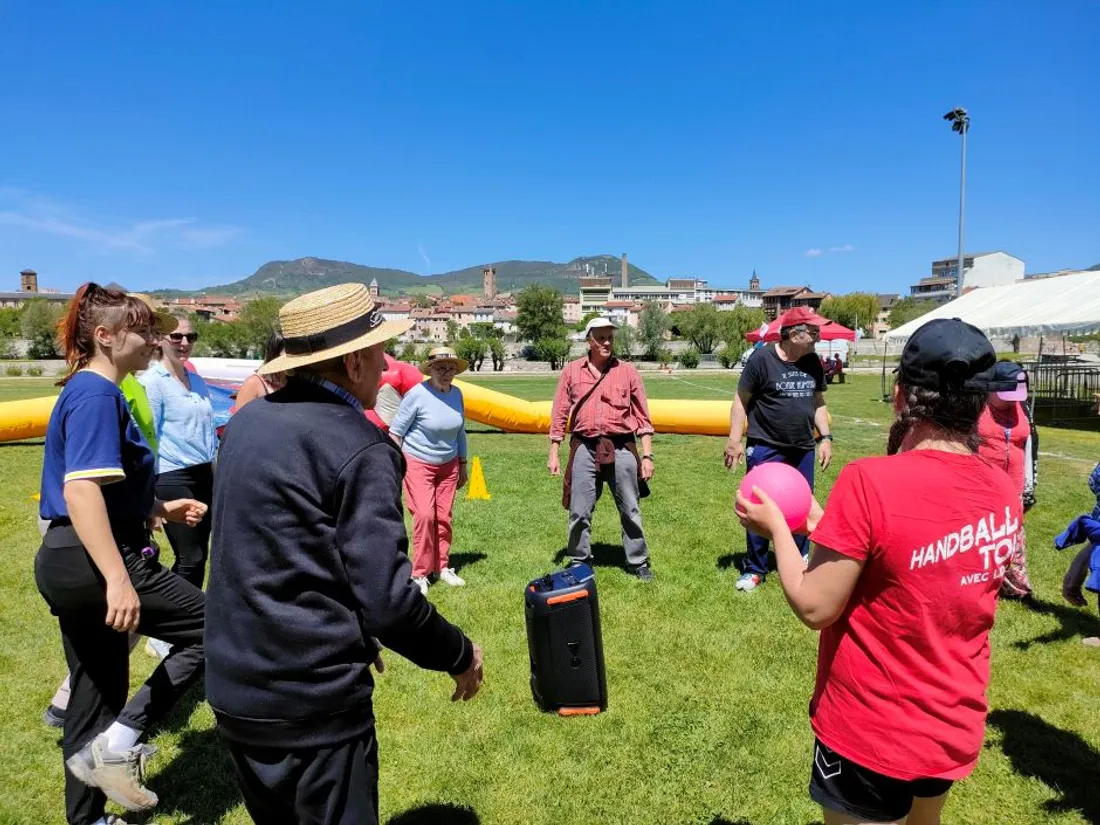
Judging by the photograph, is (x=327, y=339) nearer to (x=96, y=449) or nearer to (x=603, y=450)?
(x=96, y=449)

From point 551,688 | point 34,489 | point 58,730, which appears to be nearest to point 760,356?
point 551,688

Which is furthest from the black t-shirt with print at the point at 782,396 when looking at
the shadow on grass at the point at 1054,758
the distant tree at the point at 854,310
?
the distant tree at the point at 854,310

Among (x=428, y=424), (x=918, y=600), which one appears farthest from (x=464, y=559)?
(x=918, y=600)

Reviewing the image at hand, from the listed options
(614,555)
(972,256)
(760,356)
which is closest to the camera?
(760,356)

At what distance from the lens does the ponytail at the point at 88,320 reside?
266cm

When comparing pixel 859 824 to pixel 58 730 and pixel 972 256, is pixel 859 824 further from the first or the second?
pixel 972 256

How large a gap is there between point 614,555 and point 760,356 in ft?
8.04

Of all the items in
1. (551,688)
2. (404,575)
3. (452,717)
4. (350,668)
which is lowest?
(452,717)

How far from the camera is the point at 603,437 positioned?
19.0ft

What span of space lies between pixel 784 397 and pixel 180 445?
450cm

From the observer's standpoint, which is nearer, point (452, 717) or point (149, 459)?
point (149, 459)

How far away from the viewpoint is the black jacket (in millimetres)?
1746

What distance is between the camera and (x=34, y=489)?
32.3 feet

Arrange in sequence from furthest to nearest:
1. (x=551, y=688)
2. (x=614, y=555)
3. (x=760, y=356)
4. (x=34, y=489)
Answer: (x=34, y=489) → (x=614, y=555) → (x=760, y=356) → (x=551, y=688)
